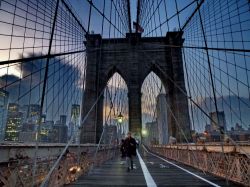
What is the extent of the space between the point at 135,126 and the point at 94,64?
32.1 feet

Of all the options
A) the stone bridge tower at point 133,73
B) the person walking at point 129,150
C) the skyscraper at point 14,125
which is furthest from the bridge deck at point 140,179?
the stone bridge tower at point 133,73

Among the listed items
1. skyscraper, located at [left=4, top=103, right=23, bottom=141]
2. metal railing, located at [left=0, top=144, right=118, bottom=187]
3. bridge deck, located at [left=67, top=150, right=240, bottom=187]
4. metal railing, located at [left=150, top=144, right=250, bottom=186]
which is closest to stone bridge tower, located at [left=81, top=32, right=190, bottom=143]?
skyscraper, located at [left=4, top=103, right=23, bottom=141]

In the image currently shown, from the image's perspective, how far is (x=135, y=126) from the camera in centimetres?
2828

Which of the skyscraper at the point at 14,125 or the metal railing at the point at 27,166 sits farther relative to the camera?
the skyscraper at the point at 14,125

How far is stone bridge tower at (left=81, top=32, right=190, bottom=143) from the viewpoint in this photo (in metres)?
27.9

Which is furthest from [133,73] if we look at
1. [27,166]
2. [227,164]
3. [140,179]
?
[27,166]

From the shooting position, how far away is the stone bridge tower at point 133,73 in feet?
91.6

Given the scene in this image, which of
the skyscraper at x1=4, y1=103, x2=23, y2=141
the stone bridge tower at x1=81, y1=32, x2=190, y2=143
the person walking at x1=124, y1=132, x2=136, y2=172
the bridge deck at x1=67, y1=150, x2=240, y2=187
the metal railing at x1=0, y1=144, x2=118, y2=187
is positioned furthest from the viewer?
the stone bridge tower at x1=81, y1=32, x2=190, y2=143

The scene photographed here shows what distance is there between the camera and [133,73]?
1191 inches

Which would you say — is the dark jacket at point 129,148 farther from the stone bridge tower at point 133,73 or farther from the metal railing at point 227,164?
the stone bridge tower at point 133,73

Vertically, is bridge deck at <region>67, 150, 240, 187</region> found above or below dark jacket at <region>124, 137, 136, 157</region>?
below

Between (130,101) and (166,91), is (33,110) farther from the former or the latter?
(166,91)

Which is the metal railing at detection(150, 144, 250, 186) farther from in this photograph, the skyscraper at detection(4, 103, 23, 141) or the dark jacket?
the skyscraper at detection(4, 103, 23, 141)

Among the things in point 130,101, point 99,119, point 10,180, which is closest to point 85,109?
point 99,119
